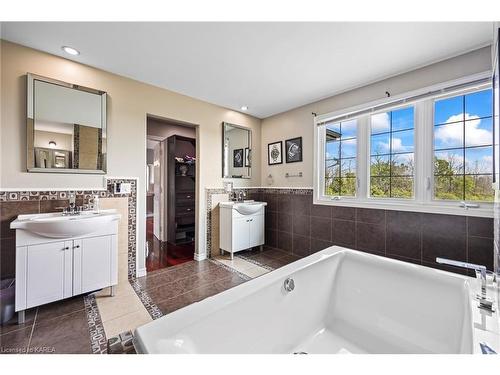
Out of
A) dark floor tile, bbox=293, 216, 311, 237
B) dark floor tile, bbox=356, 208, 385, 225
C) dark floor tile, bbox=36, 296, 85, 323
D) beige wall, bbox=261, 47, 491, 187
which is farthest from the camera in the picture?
dark floor tile, bbox=293, 216, 311, 237

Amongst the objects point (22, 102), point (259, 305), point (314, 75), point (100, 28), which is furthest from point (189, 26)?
point (259, 305)

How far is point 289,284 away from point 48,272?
6.25ft

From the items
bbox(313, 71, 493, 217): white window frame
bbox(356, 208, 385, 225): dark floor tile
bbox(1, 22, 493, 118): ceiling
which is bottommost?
bbox(356, 208, 385, 225): dark floor tile

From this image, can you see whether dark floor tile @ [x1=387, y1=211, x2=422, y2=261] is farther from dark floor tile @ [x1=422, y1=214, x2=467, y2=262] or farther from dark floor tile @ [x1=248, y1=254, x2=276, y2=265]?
dark floor tile @ [x1=248, y1=254, x2=276, y2=265]

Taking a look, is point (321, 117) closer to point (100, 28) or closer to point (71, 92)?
point (100, 28)

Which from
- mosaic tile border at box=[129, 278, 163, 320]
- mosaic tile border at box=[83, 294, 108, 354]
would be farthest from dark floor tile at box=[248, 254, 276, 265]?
mosaic tile border at box=[83, 294, 108, 354]

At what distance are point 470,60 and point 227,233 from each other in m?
3.18

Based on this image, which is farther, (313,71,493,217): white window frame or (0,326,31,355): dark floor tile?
(313,71,493,217): white window frame

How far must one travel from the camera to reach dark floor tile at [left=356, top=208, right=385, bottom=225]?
243cm

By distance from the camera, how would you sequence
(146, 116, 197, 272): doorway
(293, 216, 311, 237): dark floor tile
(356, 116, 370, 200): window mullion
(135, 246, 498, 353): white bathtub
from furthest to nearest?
(146, 116, 197, 272): doorway, (293, 216, 311, 237): dark floor tile, (356, 116, 370, 200): window mullion, (135, 246, 498, 353): white bathtub

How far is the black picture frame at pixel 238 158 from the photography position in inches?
138

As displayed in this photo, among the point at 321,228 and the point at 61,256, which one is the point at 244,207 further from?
the point at 61,256

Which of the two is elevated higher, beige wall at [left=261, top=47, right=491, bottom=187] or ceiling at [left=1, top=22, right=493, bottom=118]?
ceiling at [left=1, top=22, right=493, bottom=118]

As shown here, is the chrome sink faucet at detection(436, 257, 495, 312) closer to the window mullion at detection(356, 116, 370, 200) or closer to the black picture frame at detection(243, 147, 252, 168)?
the window mullion at detection(356, 116, 370, 200)
